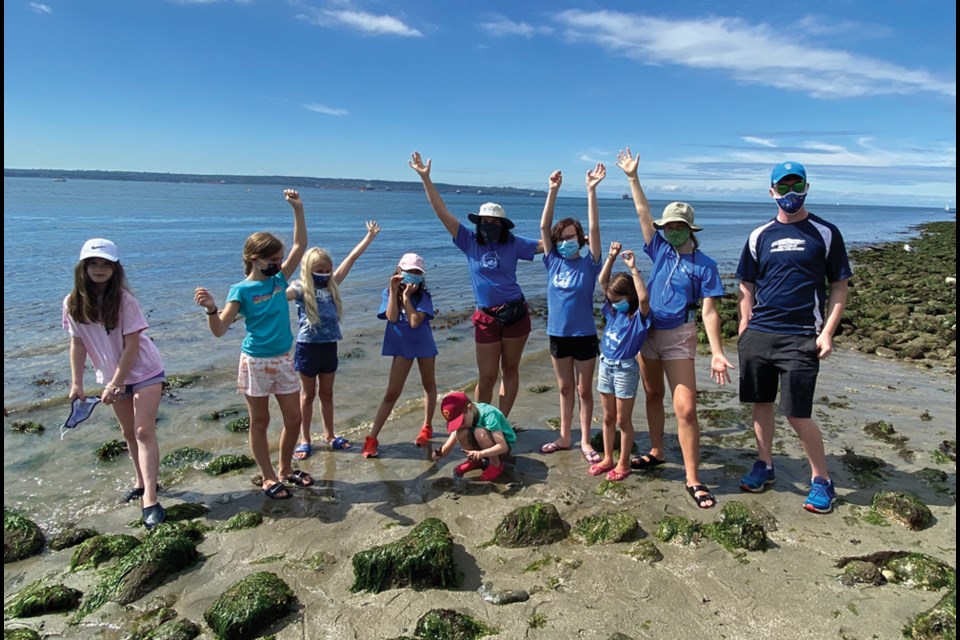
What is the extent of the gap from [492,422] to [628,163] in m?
2.93

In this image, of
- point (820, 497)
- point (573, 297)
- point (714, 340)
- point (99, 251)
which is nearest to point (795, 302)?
point (714, 340)

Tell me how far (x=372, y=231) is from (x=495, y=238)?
5.29ft

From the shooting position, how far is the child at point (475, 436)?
5648 mm

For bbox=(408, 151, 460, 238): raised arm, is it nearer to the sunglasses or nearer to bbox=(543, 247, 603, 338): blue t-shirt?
bbox=(543, 247, 603, 338): blue t-shirt

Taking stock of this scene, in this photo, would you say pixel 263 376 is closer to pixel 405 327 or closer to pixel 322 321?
pixel 322 321

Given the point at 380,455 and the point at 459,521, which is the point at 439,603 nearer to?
the point at 459,521

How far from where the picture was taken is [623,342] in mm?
5289

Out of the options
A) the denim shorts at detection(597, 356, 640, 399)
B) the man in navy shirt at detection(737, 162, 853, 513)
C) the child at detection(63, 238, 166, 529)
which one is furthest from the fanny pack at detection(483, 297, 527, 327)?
the child at detection(63, 238, 166, 529)

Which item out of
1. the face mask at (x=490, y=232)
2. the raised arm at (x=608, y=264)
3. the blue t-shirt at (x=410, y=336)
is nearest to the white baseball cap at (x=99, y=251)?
the blue t-shirt at (x=410, y=336)

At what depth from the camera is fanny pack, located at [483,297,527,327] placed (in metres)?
6.07

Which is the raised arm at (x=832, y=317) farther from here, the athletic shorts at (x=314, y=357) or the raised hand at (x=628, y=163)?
the athletic shorts at (x=314, y=357)

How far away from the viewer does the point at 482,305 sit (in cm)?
615

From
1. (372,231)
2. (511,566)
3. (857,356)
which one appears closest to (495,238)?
(372,231)

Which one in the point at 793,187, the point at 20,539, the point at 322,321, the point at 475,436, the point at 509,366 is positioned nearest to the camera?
the point at 793,187
